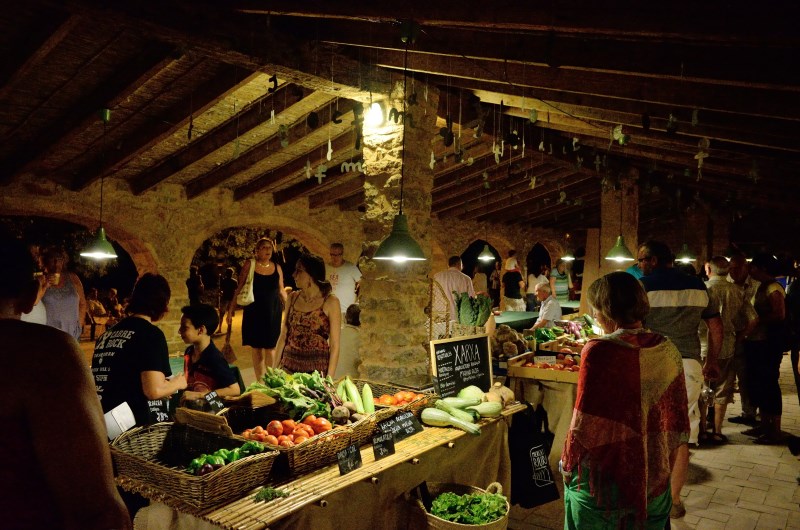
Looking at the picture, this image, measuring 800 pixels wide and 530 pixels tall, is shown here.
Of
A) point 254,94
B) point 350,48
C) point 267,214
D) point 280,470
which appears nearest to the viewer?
point 280,470

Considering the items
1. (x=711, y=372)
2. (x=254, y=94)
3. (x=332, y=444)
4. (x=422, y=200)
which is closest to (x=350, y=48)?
(x=422, y=200)

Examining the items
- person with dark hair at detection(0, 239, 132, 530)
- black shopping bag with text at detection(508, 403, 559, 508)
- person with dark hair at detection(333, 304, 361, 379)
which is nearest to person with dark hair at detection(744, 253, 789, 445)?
black shopping bag with text at detection(508, 403, 559, 508)

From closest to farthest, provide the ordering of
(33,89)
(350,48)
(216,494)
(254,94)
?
1. (216,494)
2. (350,48)
3. (33,89)
4. (254,94)

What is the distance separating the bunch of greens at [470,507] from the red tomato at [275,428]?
3.16 feet

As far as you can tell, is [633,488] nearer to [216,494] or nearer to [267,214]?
[216,494]

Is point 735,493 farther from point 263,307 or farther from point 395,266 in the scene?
point 263,307

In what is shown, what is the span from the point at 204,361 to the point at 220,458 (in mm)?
1282

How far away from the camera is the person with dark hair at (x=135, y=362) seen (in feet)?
9.60

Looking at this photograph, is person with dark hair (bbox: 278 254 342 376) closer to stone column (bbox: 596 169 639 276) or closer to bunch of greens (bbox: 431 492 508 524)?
bunch of greens (bbox: 431 492 508 524)

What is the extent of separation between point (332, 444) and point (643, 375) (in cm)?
154

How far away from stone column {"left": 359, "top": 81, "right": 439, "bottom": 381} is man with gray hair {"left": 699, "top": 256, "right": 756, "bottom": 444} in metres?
3.37

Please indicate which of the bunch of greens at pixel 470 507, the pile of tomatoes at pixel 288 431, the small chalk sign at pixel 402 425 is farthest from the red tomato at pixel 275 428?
the bunch of greens at pixel 470 507

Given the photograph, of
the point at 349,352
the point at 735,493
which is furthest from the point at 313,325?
the point at 735,493

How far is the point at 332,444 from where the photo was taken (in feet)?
8.87
